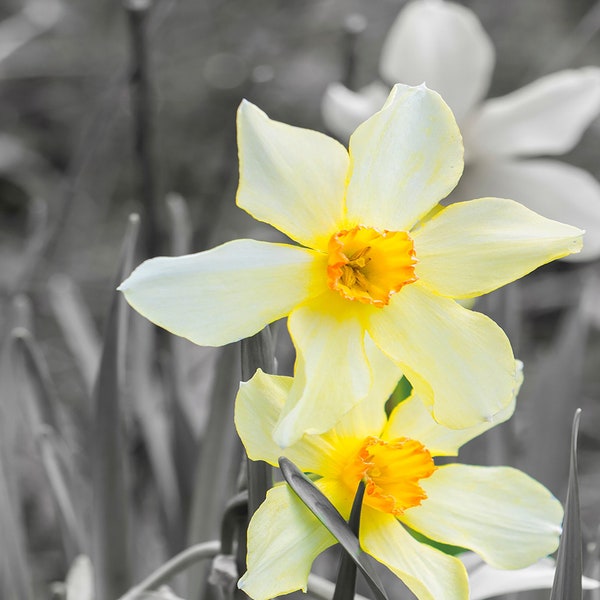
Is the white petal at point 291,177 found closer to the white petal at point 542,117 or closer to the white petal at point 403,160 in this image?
the white petal at point 403,160

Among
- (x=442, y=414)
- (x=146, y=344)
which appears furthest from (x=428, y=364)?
(x=146, y=344)

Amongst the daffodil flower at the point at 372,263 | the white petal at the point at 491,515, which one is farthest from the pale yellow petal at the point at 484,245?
the white petal at the point at 491,515

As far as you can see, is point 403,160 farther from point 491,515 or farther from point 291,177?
point 491,515

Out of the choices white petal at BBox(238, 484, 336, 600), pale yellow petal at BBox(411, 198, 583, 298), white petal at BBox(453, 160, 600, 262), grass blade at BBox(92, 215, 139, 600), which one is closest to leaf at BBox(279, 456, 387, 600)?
white petal at BBox(238, 484, 336, 600)

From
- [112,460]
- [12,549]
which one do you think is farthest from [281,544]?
[12,549]

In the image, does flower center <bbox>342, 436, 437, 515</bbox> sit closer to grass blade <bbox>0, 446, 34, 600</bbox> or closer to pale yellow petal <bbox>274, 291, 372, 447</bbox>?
pale yellow petal <bbox>274, 291, 372, 447</bbox>

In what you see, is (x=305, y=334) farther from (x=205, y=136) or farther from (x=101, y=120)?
(x=205, y=136)
